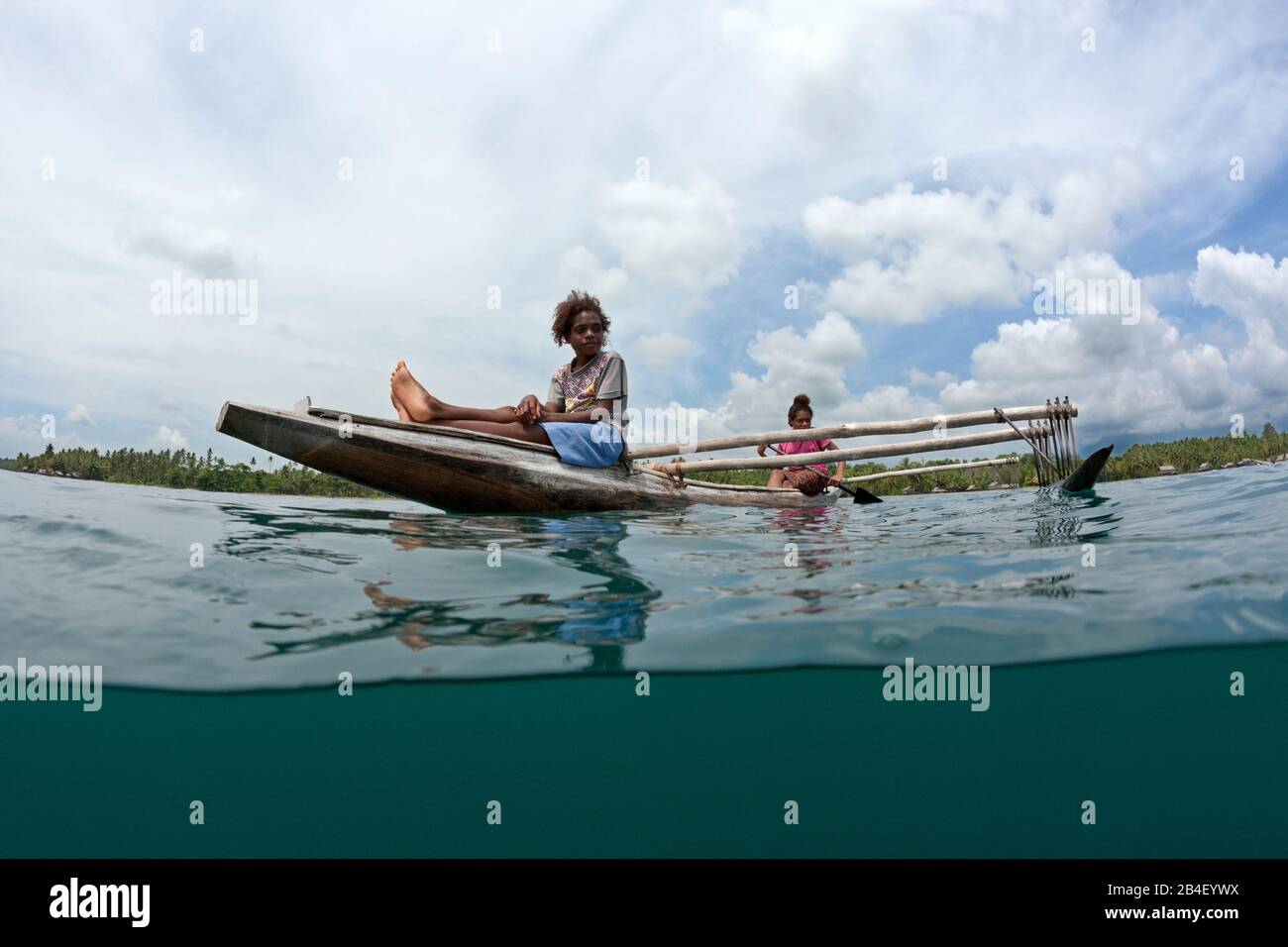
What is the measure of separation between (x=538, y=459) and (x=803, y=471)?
402 centimetres

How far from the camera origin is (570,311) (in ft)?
23.0

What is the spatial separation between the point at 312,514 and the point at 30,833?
405cm

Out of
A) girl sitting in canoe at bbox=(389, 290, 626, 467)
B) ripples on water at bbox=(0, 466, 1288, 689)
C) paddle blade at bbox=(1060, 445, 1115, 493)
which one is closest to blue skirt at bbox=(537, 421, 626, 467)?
girl sitting in canoe at bbox=(389, 290, 626, 467)

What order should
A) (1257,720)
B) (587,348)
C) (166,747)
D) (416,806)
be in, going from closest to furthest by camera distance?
(166,747)
(1257,720)
(416,806)
(587,348)

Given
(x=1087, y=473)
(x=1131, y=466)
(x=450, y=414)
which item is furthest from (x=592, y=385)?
(x=1131, y=466)

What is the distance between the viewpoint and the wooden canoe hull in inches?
209

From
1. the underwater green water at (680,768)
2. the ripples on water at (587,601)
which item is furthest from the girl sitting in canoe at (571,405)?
the underwater green water at (680,768)

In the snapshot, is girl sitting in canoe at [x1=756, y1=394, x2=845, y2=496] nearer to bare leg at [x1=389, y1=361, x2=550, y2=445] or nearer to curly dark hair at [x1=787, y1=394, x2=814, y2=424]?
curly dark hair at [x1=787, y1=394, x2=814, y2=424]

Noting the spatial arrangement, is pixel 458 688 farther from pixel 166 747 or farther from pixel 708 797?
pixel 166 747

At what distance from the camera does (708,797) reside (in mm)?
5559

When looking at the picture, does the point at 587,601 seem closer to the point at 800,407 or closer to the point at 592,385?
the point at 592,385

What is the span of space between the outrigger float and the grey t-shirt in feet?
2.09
